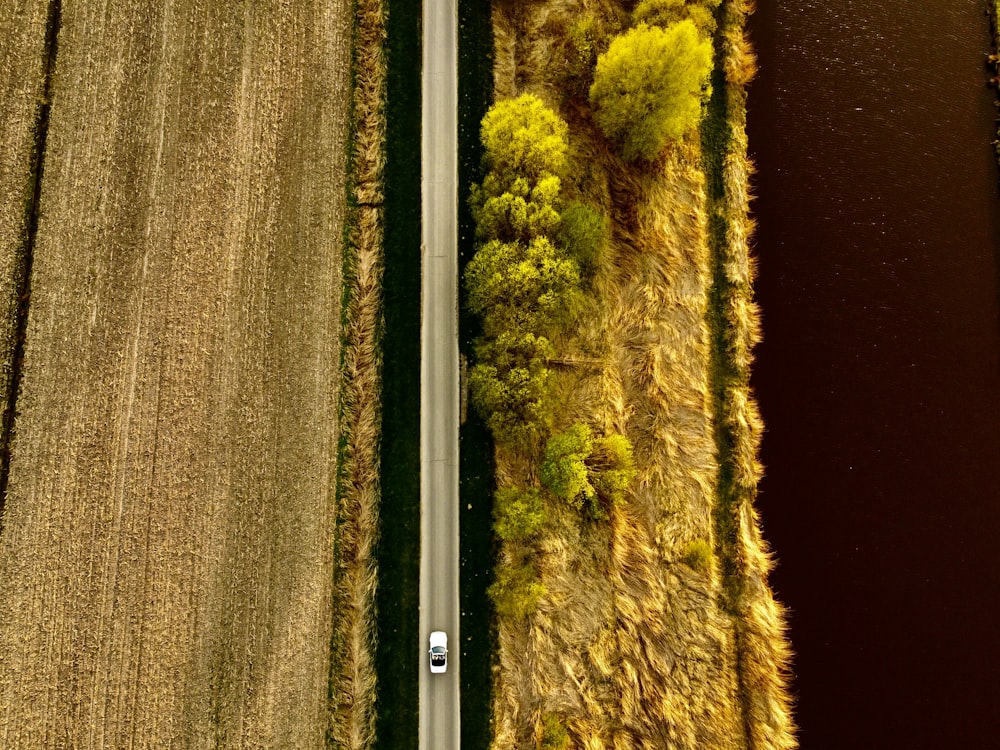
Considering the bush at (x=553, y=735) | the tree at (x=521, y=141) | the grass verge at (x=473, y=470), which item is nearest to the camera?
the bush at (x=553, y=735)

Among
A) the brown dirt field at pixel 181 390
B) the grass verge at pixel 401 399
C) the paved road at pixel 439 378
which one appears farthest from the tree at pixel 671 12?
the brown dirt field at pixel 181 390

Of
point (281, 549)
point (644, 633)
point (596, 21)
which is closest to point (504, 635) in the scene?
point (644, 633)

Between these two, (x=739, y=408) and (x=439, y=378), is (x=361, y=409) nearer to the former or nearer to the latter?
(x=439, y=378)

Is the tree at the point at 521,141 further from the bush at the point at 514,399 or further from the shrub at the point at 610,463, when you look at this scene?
the shrub at the point at 610,463

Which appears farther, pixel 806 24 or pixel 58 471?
pixel 806 24

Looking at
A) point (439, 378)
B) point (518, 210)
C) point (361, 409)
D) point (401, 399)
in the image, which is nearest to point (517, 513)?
point (439, 378)

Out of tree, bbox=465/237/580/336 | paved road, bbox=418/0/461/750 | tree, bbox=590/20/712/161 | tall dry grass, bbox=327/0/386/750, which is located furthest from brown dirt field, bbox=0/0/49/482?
tree, bbox=590/20/712/161

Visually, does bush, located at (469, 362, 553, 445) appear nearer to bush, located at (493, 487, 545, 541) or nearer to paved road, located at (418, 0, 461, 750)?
paved road, located at (418, 0, 461, 750)

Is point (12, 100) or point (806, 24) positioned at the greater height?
point (806, 24)

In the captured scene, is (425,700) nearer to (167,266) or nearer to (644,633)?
(644,633)
